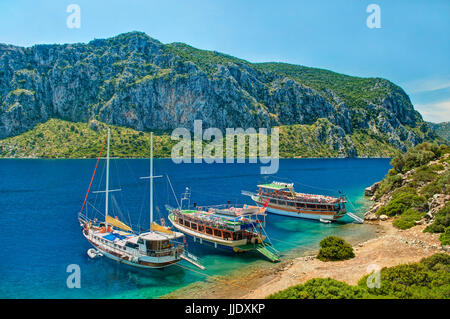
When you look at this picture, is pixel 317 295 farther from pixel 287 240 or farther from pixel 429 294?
pixel 287 240

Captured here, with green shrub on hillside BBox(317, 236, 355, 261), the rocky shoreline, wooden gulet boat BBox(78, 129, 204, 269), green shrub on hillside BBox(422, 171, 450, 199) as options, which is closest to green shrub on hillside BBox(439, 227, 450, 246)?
the rocky shoreline

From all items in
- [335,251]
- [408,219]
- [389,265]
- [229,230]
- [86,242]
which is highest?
[408,219]

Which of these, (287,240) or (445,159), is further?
(445,159)

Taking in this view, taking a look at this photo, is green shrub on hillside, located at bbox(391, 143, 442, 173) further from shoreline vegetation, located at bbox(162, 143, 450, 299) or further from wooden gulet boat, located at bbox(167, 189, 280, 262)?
wooden gulet boat, located at bbox(167, 189, 280, 262)

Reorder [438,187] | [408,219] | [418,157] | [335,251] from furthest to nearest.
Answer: [418,157], [438,187], [408,219], [335,251]

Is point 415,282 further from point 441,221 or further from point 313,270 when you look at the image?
point 441,221

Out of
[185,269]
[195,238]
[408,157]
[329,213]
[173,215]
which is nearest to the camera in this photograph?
[185,269]

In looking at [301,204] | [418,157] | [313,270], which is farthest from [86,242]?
[418,157]

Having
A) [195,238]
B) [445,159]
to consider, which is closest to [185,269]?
[195,238]
